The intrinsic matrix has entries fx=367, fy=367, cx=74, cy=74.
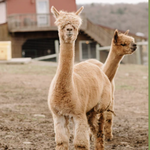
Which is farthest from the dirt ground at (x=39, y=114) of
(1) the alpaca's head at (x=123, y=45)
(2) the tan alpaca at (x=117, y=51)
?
(1) the alpaca's head at (x=123, y=45)

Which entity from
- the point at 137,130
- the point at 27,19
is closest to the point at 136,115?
the point at 137,130

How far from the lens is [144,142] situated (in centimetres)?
604

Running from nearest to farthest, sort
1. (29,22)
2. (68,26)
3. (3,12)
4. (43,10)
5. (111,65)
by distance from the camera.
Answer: (68,26) < (111,65) < (29,22) < (3,12) < (43,10)

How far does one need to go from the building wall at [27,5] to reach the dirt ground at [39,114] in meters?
16.4

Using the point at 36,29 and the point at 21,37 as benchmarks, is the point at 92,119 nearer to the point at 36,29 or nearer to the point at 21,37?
the point at 36,29

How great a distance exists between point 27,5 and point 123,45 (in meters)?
24.8

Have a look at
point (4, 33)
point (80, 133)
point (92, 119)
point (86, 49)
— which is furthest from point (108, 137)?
point (86, 49)

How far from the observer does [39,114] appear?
7547mm

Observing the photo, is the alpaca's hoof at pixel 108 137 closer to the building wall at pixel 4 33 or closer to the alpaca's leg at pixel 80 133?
the alpaca's leg at pixel 80 133

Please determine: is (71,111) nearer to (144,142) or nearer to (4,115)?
(144,142)

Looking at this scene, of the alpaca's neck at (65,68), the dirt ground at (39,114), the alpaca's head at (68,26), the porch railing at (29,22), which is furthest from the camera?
the porch railing at (29,22)

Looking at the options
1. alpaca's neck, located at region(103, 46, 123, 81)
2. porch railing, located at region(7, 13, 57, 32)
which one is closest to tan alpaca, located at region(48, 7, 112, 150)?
alpaca's neck, located at region(103, 46, 123, 81)

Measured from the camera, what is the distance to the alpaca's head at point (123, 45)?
6.14 m

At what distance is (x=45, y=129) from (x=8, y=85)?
482cm
